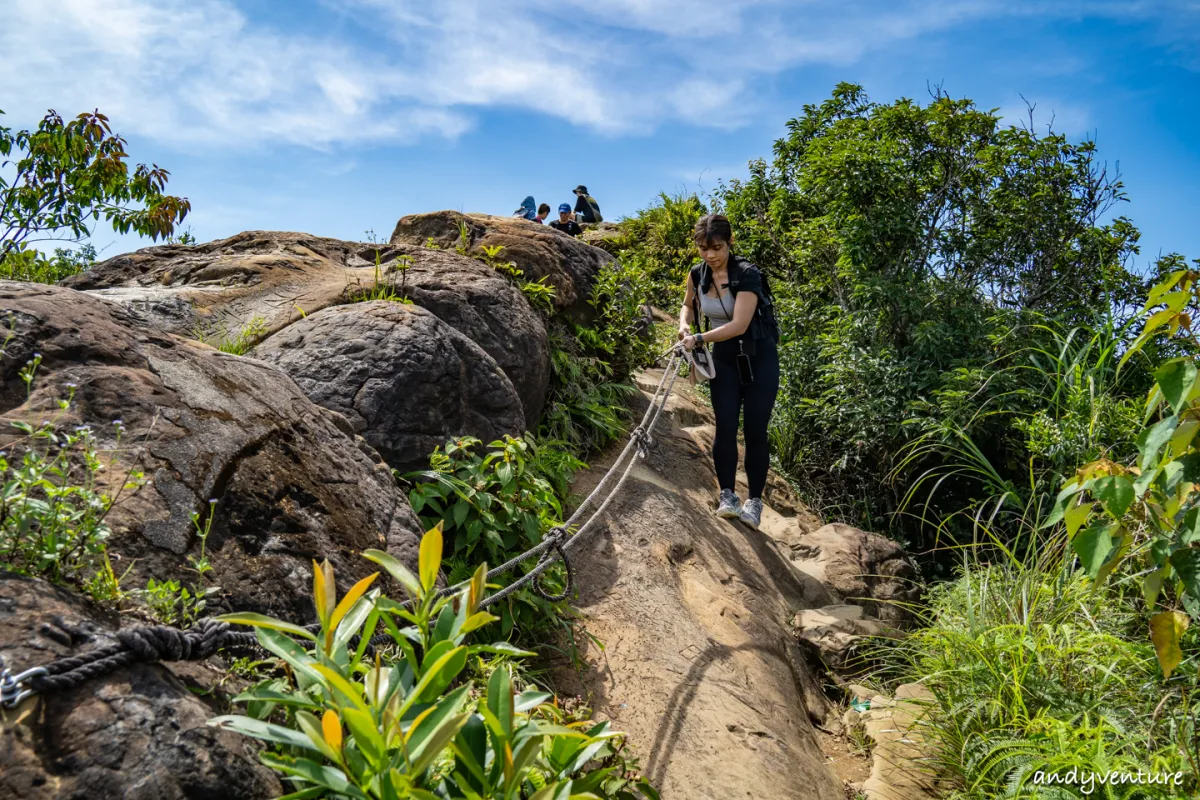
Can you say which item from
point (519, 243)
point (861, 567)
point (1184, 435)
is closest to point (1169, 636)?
point (1184, 435)

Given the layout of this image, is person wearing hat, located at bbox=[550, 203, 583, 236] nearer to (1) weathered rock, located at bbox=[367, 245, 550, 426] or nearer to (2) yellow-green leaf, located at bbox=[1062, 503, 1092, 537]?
(1) weathered rock, located at bbox=[367, 245, 550, 426]

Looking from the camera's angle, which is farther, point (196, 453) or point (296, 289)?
point (296, 289)

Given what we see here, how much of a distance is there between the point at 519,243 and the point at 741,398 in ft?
7.30

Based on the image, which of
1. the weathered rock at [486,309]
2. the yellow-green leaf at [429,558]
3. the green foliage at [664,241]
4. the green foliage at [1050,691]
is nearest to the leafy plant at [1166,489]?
the green foliage at [1050,691]

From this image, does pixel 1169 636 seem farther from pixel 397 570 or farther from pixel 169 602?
pixel 169 602

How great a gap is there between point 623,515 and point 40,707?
12.4 feet

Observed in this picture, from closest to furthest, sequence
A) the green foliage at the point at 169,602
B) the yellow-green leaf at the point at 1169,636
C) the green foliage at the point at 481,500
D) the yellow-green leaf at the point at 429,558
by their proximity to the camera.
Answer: the yellow-green leaf at the point at 429,558, the green foliage at the point at 169,602, the yellow-green leaf at the point at 1169,636, the green foliage at the point at 481,500

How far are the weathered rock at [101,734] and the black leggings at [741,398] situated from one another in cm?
396

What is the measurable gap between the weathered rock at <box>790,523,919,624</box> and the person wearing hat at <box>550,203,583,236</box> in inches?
400

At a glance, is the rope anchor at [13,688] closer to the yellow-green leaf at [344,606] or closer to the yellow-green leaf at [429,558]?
the yellow-green leaf at [344,606]

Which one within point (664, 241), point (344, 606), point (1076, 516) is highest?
point (664, 241)

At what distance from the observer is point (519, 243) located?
21.8ft

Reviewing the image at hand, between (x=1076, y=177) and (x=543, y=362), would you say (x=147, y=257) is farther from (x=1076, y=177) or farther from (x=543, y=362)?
(x=1076, y=177)

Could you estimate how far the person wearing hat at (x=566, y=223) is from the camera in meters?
15.7
